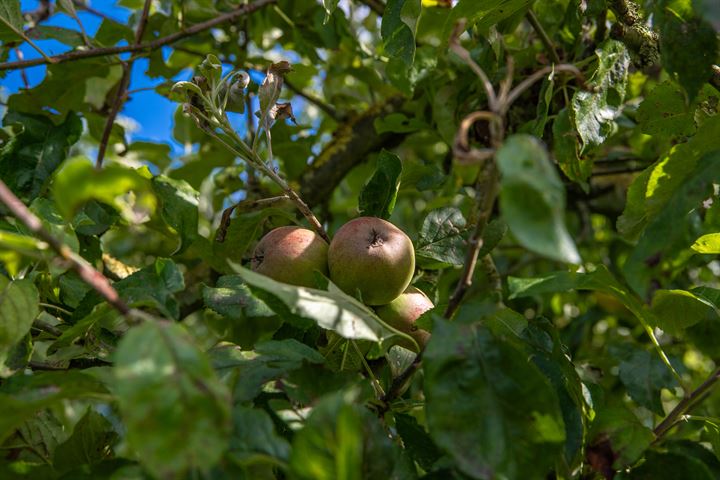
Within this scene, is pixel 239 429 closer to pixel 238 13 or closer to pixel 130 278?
pixel 130 278

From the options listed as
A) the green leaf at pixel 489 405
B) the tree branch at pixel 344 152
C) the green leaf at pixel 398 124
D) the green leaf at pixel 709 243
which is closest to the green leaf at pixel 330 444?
the green leaf at pixel 489 405

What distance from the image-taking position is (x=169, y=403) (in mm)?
567

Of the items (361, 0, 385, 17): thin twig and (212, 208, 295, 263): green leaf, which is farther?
(361, 0, 385, 17): thin twig

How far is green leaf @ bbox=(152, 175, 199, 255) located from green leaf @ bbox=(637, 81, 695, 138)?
876 millimetres

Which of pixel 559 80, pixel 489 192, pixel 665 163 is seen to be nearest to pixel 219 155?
pixel 559 80

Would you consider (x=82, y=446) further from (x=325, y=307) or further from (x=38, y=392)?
(x=325, y=307)

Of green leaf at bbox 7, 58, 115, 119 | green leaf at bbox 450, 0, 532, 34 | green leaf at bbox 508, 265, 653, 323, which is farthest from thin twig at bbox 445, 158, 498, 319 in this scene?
green leaf at bbox 7, 58, 115, 119

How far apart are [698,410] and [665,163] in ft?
3.30

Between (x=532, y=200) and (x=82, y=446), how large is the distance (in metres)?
0.81

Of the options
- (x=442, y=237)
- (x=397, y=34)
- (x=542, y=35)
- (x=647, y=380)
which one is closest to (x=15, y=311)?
(x=442, y=237)

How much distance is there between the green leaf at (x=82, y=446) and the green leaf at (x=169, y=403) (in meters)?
0.50

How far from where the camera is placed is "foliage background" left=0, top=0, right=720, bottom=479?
625 millimetres

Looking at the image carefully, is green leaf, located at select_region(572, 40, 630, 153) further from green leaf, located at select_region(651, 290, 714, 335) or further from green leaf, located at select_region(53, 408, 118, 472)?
green leaf, located at select_region(53, 408, 118, 472)

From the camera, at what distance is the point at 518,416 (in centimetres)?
74
